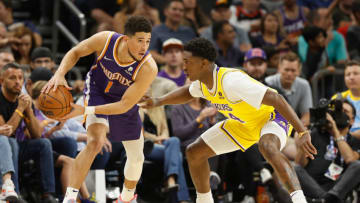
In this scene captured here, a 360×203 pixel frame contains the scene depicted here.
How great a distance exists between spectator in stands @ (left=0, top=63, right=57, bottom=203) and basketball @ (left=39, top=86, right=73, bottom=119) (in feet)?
4.75

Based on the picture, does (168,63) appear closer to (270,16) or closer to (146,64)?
(270,16)

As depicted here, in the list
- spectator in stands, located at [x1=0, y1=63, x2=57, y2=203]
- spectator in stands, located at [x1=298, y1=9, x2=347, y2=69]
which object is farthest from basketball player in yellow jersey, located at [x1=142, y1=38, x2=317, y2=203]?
spectator in stands, located at [x1=298, y1=9, x2=347, y2=69]

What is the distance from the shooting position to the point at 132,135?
5.93 meters

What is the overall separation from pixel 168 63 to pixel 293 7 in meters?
3.14

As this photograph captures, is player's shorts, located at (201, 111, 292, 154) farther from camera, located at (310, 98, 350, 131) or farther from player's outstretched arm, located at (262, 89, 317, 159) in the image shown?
camera, located at (310, 98, 350, 131)

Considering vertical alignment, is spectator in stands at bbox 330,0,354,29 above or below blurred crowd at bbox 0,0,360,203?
above

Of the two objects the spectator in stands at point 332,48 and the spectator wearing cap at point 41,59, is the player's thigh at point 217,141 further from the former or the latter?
the spectator in stands at point 332,48

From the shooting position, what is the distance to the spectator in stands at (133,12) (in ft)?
31.8

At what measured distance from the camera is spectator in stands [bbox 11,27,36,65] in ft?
27.8

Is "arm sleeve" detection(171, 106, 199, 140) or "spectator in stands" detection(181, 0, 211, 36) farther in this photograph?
"spectator in stands" detection(181, 0, 211, 36)

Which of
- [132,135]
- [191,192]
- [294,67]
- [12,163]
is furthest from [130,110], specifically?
[294,67]

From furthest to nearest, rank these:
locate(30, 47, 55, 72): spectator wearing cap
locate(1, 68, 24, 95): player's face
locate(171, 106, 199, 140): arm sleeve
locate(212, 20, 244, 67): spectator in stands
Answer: locate(212, 20, 244, 67): spectator in stands → locate(30, 47, 55, 72): spectator wearing cap → locate(171, 106, 199, 140): arm sleeve → locate(1, 68, 24, 95): player's face

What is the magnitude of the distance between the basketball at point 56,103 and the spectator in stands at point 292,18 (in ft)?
19.8

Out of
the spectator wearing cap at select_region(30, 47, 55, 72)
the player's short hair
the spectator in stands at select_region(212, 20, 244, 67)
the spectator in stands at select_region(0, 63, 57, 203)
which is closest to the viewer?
the player's short hair
